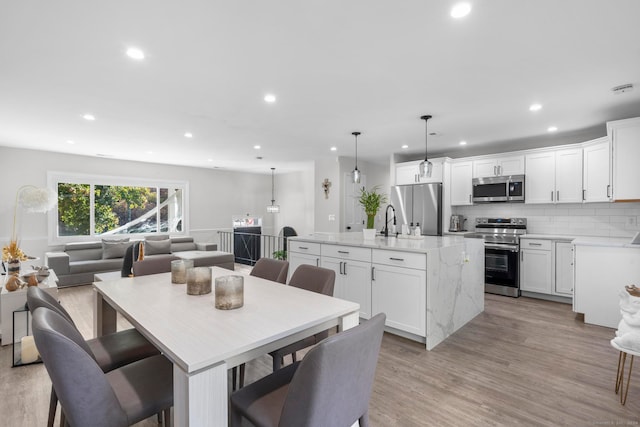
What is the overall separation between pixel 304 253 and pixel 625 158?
12.7 feet

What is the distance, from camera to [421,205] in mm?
5828

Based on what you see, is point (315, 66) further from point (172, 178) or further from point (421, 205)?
point (172, 178)

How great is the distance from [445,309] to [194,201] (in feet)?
22.3

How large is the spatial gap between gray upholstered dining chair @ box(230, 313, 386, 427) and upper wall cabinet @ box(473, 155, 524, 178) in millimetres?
4905

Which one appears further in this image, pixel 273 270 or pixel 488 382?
pixel 273 270

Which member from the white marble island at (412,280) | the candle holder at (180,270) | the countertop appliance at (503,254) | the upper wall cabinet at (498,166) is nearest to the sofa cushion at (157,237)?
the white marble island at (412,280)

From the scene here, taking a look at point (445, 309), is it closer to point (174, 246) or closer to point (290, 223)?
point (174, 246)

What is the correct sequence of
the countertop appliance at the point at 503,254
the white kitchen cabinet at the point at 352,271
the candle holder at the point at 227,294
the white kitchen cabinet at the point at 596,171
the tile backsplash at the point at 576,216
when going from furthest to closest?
the countertop appliance at the point at 503,254
the tile backsplash at the point at 576,216
the white kitchen cabinet at the point at 596,171
the white kitchen cabinet at the point at 352,271
the candle holder at the point at 227,294

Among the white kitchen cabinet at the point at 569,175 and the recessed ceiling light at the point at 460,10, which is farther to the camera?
the white kitchen cabinet at the point at 569,175

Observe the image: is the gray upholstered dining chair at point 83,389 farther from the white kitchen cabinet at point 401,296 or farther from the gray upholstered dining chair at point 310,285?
the white kitchen cabinet at point 401,296

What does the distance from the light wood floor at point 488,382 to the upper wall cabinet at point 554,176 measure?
6.43 ft

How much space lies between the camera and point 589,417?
6.35 ft

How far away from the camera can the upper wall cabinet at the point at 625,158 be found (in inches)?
136

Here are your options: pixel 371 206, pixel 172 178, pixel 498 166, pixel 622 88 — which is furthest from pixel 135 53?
pixel 172 178
